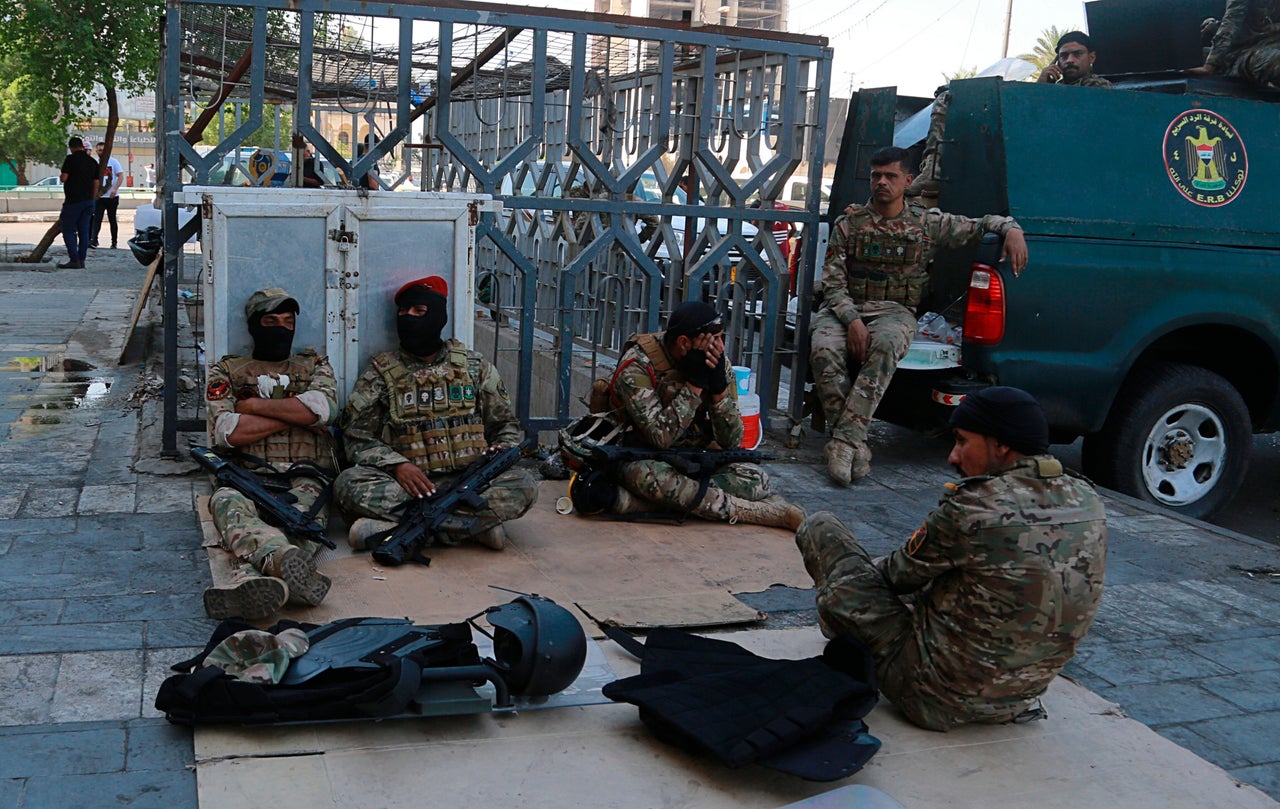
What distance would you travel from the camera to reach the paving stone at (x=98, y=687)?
11.3 feet

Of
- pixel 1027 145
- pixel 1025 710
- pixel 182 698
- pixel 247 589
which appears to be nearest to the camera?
pixel 182 698

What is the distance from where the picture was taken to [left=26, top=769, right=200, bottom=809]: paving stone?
298 centimetres

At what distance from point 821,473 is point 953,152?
199cm

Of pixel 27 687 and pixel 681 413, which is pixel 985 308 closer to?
pixel 681 413

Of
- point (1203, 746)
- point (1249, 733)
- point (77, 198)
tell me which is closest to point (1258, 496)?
point (1249, 733)

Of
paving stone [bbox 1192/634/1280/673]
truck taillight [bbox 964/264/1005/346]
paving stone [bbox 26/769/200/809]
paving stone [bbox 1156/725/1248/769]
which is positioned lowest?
paving stone [bbox 1156/725/1248/769]

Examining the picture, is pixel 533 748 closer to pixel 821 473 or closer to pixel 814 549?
pixel 814 549

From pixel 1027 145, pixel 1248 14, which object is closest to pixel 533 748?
pixel 1027 145

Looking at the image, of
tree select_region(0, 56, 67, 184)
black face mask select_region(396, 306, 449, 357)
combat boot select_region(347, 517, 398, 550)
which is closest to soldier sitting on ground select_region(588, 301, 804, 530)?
black face mask select_region(396, 306, 449, 357)

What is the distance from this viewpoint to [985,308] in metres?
6.36

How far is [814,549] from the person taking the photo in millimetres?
4164

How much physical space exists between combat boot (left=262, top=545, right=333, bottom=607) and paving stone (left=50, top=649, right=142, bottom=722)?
533mm

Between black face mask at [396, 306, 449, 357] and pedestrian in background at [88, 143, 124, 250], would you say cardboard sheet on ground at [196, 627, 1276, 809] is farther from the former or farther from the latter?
pedestrian in background at [88, 143, 124, 250]

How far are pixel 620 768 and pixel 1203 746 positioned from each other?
1.86 meters
